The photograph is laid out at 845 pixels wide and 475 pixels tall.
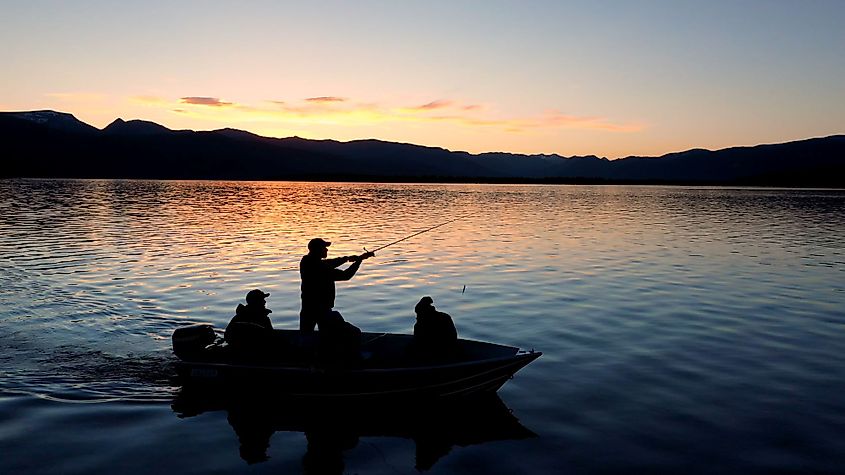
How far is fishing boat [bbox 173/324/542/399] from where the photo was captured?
38.9ft

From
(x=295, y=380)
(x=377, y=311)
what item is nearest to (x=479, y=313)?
(x=377, y=311)

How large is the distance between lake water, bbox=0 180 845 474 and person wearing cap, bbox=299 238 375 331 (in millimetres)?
2900

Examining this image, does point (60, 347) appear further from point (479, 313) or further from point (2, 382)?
point (479, 313)

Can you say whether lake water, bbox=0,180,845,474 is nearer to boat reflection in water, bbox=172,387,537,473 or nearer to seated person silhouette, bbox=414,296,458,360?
boat reflection in water, bbox=172,387,537,473

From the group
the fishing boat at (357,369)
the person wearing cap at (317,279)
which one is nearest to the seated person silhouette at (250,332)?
the fishing boat at (357,369)

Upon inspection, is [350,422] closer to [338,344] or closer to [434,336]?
[338,344]

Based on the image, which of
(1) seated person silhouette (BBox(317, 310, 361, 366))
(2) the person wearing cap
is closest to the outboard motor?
(2) the person wearing cap

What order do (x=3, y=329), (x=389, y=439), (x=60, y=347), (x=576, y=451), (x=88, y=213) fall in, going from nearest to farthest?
(x=576, y=451), (x=389, y=439), (x=60, y=347), (x=3, y=329), (x=88, y=213)

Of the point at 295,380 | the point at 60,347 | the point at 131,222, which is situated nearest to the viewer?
the point at 295,380

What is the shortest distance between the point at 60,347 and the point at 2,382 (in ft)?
9.98

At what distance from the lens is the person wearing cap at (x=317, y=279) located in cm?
1416

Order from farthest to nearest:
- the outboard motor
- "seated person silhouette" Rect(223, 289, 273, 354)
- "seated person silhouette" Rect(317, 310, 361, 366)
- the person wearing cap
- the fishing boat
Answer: the person wearing cap → the outboard motor → "seated person silhouette" Rect(223, 289, 273, 354) → "seated person silhouette" Rect(317, 310, 361, 366) → the fishing boat

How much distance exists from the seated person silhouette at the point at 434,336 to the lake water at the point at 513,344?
1602 millimetres

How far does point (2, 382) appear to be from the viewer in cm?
1338
